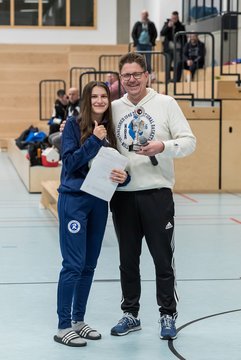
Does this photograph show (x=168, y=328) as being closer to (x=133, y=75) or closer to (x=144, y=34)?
(x=133, y=75)

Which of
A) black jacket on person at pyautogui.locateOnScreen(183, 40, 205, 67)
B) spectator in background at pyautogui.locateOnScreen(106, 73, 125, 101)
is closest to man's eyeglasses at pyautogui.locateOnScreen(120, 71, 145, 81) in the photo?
spectator in background at pyautogui.locateOnScreen(106, 73, 125, 101)

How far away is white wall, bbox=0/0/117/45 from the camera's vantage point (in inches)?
1021

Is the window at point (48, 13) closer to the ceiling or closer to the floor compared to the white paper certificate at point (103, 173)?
closer to the ceiling

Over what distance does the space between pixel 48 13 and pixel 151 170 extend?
2245 centimetres

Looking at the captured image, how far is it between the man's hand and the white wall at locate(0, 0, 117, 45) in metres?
22.0

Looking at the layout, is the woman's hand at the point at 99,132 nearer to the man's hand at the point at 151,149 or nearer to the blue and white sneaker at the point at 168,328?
the man's hand at the point at 151,149

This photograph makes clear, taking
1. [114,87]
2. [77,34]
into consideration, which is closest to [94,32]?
[77,34]

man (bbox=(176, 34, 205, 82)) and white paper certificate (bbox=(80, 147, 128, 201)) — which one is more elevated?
man (bbox=(176, 34, 205, 82))

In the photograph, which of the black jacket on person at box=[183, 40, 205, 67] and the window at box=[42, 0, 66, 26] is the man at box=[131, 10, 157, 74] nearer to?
the black jacket on person at box=[183, 40, 205, 67]

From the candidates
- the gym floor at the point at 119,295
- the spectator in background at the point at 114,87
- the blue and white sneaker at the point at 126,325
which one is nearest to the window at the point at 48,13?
the spectator in background at the point at 114,87

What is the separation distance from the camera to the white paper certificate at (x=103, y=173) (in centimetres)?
462

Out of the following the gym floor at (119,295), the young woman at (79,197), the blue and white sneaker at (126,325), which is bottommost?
the gym floor at (119,295)

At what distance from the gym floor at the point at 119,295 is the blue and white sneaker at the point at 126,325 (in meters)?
0.05

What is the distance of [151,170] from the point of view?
15.8ft
